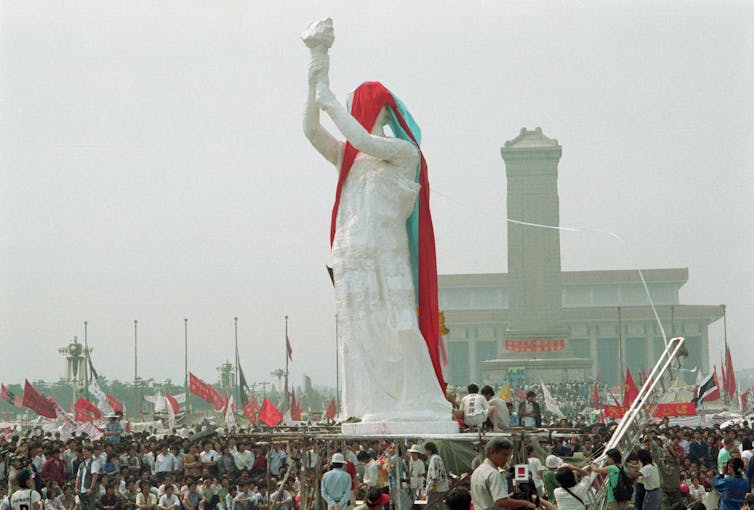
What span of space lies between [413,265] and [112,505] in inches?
261

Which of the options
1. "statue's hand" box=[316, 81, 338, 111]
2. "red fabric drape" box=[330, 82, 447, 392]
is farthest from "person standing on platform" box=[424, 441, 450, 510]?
"statue's hand" box=[316, 81, 338, 111]

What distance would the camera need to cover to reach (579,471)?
44.5ft

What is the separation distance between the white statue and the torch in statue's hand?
14 millimetres

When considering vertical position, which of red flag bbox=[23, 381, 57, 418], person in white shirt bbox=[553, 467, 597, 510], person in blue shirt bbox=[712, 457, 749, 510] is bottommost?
person in blue shirt bbox=[712, 457, 749, 510]

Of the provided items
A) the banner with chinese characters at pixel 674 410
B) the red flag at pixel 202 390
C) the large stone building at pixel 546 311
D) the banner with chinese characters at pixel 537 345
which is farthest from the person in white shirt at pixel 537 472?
the banner with chinese characters at pixel 537 345

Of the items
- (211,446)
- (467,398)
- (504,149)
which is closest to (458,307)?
(504,149)

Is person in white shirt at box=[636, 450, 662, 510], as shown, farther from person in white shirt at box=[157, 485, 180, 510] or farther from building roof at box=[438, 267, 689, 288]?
building roof at box=[438, 267, 689, 288]

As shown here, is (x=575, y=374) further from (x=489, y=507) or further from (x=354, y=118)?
(x=489, y=507)

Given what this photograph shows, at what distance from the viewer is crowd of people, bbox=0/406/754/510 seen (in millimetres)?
13406

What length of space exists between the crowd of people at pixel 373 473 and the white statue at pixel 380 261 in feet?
2.68

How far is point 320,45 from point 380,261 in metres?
3.10

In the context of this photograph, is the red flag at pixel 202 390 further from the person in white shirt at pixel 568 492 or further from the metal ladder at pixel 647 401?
the person in white shirt at pixel 568 492

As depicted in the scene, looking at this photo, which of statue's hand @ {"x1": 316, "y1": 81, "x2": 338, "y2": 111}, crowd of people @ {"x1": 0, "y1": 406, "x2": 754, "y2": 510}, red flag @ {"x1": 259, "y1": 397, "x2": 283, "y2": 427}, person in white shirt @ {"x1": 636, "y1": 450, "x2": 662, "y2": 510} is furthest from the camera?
red flag @ {"x1": 259, "y1": 397, "x2": 283, "y2": 427}

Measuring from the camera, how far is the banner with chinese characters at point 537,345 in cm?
10188
